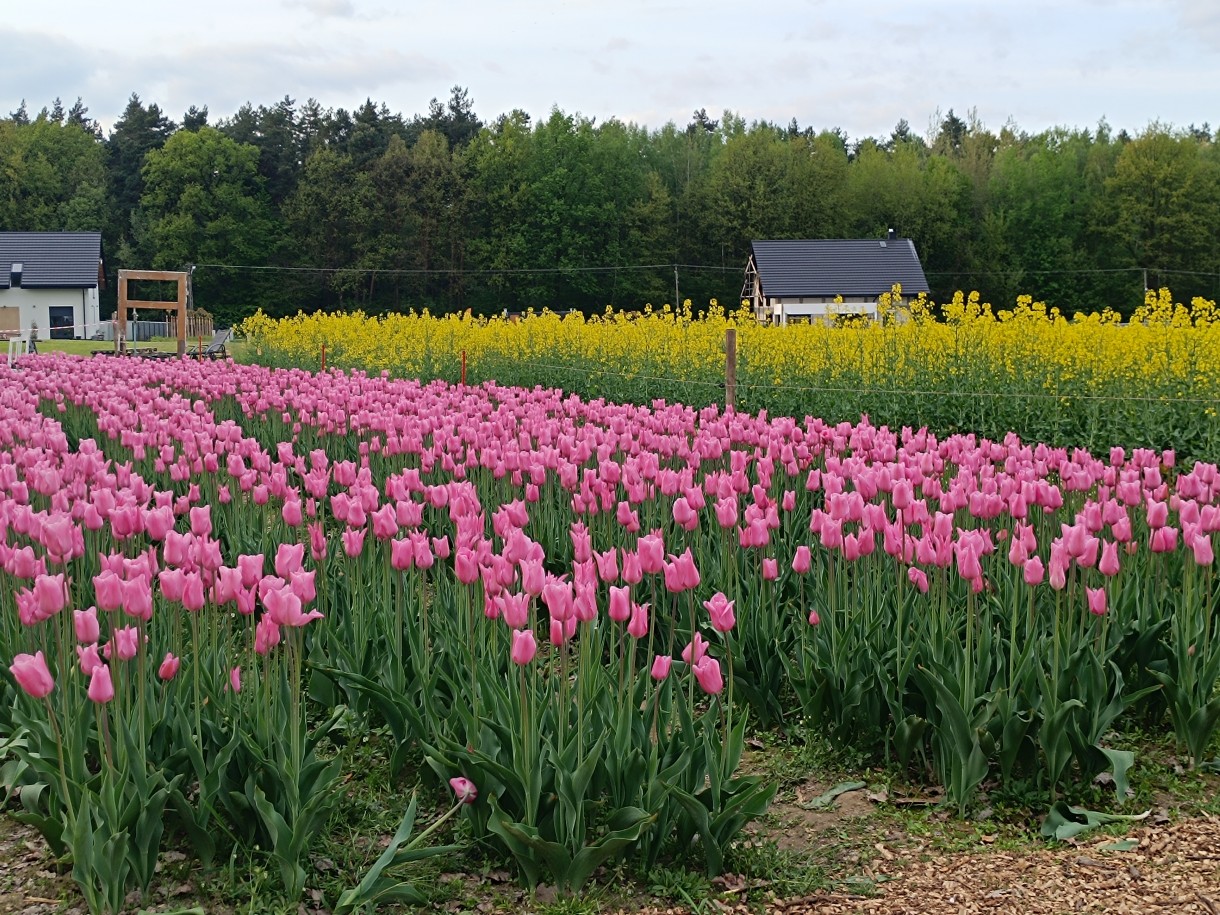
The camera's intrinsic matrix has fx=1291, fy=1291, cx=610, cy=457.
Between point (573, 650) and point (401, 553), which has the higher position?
point (401, 553)

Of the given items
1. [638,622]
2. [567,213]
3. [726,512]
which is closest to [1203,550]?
[726,512]

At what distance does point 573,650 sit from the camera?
5.57m

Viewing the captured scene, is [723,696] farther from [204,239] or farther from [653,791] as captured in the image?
[204,239]

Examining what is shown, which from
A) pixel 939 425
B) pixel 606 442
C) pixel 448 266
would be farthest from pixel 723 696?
pixel 448 266

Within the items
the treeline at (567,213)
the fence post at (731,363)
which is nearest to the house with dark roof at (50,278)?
the treeline at (567,213)

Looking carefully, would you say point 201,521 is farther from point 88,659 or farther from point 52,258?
point 52,258

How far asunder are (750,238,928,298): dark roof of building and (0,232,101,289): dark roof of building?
2757cm

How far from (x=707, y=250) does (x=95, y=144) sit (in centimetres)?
3397

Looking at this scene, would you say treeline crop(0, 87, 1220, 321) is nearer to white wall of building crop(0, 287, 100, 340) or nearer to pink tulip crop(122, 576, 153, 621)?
white wall of building crop(0, 287, 100, 340)

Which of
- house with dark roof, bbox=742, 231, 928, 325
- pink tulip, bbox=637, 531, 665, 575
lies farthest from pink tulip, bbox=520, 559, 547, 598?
house with dark roof, bbox=742, 231, 928, 325

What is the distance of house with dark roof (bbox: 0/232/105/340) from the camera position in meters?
52.9

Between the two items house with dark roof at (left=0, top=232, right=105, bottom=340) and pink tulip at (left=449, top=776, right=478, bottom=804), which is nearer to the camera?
pink tulip at (left=449, top=776, right=478, bottom=804)

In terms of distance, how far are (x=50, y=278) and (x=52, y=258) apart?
1411 millimetres

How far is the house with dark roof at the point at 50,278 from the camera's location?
52.9 m
